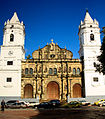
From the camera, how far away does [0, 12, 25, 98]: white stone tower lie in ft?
117

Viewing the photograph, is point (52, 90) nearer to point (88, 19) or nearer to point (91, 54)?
point (91, 54)

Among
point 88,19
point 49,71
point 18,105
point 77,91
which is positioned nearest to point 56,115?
point 18,105

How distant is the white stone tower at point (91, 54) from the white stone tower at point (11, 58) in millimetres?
15640

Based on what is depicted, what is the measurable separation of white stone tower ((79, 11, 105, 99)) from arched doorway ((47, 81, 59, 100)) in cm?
690

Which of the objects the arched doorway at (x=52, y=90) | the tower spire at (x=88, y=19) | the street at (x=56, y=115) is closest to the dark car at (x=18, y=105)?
the street at (x=56, y=115)

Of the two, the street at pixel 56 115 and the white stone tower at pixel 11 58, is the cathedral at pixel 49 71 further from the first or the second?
the street at pixel 56 115

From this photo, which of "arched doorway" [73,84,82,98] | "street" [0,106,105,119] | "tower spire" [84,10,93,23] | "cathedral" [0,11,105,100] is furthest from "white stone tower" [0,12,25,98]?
"tower spire" [84,10,93,23]

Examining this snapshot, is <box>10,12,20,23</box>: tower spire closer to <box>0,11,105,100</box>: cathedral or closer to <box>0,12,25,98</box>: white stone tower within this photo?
<box>0,12,25,98</box>: white stone tower

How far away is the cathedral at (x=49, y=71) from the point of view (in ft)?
118

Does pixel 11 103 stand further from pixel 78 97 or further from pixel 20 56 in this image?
pixel 78 97

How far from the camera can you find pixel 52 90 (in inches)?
1462

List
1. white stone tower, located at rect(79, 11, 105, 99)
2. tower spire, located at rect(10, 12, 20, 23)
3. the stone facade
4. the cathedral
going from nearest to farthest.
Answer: white stone tower, located at rect(79, 11, 105, 99) → the cathedral → the stone facade → tower spire, located at rect(10, 12, 20, 23)

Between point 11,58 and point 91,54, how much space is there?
1954 cm

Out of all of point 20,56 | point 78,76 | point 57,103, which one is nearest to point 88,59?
point 78,76
